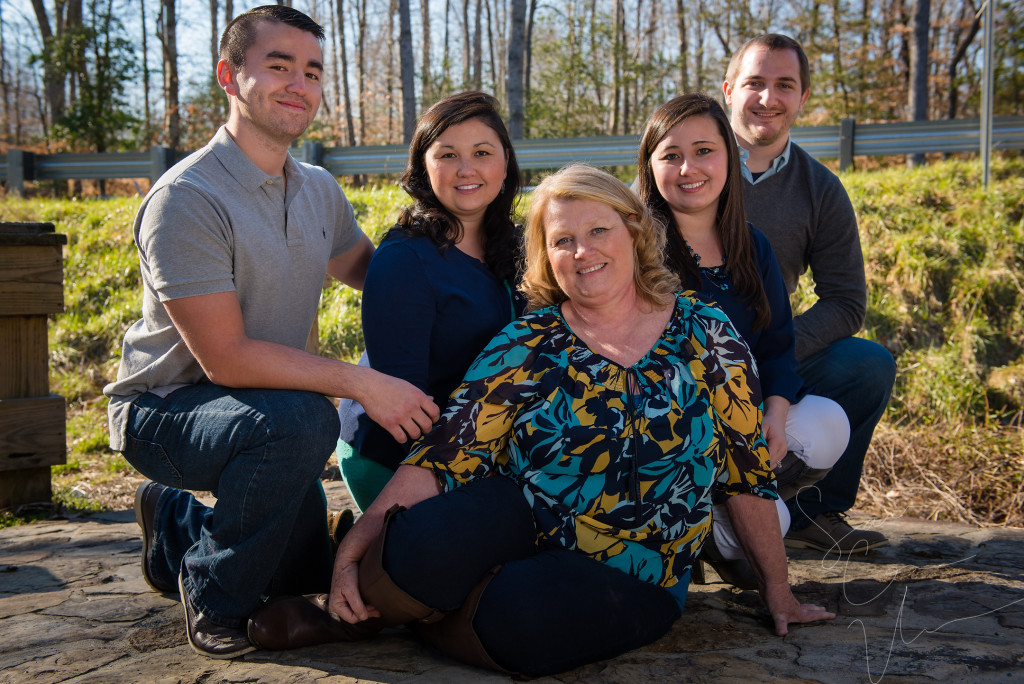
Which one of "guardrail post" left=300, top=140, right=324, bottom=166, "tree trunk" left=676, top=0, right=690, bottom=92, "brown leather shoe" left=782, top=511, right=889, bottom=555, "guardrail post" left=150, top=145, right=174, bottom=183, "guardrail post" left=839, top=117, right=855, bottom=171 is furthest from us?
"tree trunk" left=676, top=0, right=690, bottom=92

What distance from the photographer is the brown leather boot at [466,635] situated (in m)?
2.17

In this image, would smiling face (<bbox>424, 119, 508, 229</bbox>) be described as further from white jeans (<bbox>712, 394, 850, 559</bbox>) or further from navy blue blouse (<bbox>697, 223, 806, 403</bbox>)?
white jeans (<bbox>712, 394, 850, 559</bbox>)

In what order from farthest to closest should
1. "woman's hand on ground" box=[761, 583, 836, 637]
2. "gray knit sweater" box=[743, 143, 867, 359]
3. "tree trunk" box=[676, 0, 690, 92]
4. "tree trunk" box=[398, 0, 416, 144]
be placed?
"tree trunk" box=[676, 0, 690, 92] < "tree trunk" box=[398, 0, 416, 144] < "gray knit sweater" box=[743, 143, 867, 359] < "woman's hand on ground" box=[761, 583, 836, 637]

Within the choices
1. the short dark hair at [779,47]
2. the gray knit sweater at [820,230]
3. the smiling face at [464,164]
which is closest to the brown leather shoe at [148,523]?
the smiling face at [464,164]

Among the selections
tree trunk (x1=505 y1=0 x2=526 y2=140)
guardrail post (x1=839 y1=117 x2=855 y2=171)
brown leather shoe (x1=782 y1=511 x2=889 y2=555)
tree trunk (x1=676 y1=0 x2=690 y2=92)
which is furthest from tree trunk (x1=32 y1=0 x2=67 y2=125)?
brown leather shoe (x1=782 y1=511 x2=889 y2=555)

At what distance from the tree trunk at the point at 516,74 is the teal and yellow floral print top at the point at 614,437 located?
27.5 ft

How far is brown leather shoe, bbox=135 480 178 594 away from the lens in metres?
2.92

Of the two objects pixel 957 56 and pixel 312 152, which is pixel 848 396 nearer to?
pixel 312 152

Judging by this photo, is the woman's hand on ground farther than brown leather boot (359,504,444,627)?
Yes

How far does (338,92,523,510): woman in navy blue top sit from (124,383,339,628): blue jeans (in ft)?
0.94

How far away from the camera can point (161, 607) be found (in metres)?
2.78

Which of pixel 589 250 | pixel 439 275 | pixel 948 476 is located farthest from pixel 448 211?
pixel 948 476

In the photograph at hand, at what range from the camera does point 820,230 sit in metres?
3.60

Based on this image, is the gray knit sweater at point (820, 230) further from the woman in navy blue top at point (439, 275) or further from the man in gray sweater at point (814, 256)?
the woman in navy blue top at point (439, 275)
